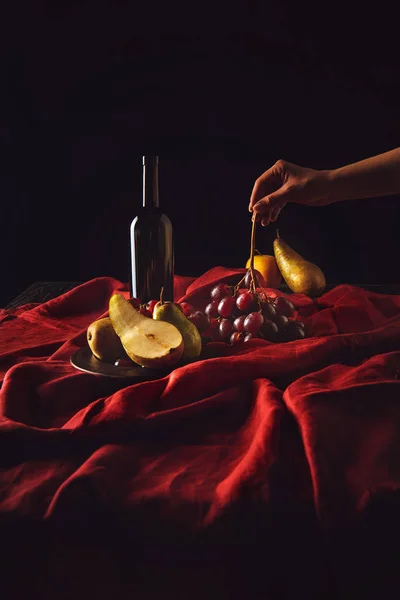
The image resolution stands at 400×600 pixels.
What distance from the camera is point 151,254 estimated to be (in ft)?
4.74

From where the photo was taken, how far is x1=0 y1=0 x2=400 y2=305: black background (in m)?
2.33

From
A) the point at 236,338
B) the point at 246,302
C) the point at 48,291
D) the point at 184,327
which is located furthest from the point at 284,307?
the point at 48,291

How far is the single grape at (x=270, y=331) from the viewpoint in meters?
1.15

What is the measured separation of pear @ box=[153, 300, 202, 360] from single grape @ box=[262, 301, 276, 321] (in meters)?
0.20

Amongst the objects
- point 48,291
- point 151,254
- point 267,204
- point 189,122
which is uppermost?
point 189,122

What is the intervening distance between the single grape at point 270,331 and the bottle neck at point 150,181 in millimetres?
415

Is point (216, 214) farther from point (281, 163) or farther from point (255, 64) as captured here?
point (281, 163)

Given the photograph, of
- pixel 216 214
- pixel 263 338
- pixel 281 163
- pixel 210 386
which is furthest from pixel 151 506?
pixel 216 214

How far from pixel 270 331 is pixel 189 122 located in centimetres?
151

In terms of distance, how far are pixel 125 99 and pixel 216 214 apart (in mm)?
566

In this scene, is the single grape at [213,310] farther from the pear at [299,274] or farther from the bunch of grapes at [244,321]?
the pear at [299,274]

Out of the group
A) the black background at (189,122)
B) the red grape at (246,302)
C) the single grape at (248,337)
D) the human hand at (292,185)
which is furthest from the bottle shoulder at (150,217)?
the black background at (189,122)

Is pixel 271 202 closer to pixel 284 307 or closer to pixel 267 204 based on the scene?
pixel 267 204

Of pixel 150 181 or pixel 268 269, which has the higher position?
pixel 150 181
